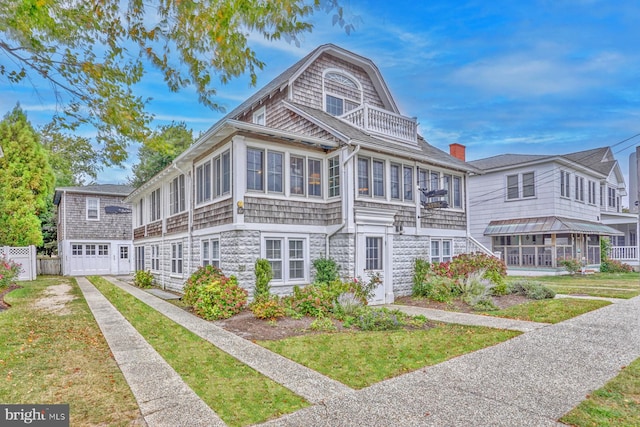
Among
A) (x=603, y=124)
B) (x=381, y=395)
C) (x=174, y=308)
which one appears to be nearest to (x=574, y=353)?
(x=381, y=395)

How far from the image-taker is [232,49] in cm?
482

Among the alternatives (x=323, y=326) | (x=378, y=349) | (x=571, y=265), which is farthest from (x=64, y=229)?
(x=571, y=265)

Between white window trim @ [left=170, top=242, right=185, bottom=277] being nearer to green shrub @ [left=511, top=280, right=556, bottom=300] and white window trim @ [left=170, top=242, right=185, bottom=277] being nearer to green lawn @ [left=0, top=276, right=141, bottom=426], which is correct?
green lawn @ [left=0, top=276, right=141, bottom=426]

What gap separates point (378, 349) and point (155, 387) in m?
3.40

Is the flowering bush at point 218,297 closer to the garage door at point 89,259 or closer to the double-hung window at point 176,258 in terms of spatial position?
the double-hung window at point 176,258

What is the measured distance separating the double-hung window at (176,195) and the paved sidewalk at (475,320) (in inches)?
355

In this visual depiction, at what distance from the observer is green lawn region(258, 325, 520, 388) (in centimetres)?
532

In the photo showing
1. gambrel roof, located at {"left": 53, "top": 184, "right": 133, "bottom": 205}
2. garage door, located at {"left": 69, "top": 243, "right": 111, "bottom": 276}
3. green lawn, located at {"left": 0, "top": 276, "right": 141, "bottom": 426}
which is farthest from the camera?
gambrel roof, located at {"left": 53, "top": 184, "right": 133, "bottom": 205}

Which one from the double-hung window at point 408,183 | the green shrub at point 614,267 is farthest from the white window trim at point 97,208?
the green shrub at point 614,267

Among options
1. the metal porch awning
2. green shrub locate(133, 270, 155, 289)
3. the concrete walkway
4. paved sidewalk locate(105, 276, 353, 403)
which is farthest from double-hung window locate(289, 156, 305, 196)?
the metal porch awning

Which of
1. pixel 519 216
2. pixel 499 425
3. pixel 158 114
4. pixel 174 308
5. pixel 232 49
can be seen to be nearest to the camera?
pixel 499 425

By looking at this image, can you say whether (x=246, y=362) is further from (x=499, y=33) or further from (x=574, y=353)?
(x=499, y=33)

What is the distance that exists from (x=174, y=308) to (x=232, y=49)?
8.26 m

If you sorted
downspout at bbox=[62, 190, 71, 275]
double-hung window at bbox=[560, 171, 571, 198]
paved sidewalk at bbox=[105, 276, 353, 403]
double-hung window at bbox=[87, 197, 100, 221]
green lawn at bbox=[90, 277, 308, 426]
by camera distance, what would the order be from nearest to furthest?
green lawn at bbox=[90, 277, 308, 426], paved sidewalk at bbox=[105, 276, 353, 403], double-hung window at bbox=[560, 171, 571, 198], downspout at bbox=[62, 190, 71, 275], double-hung window at bbox=[87, 197, 100, 221]
